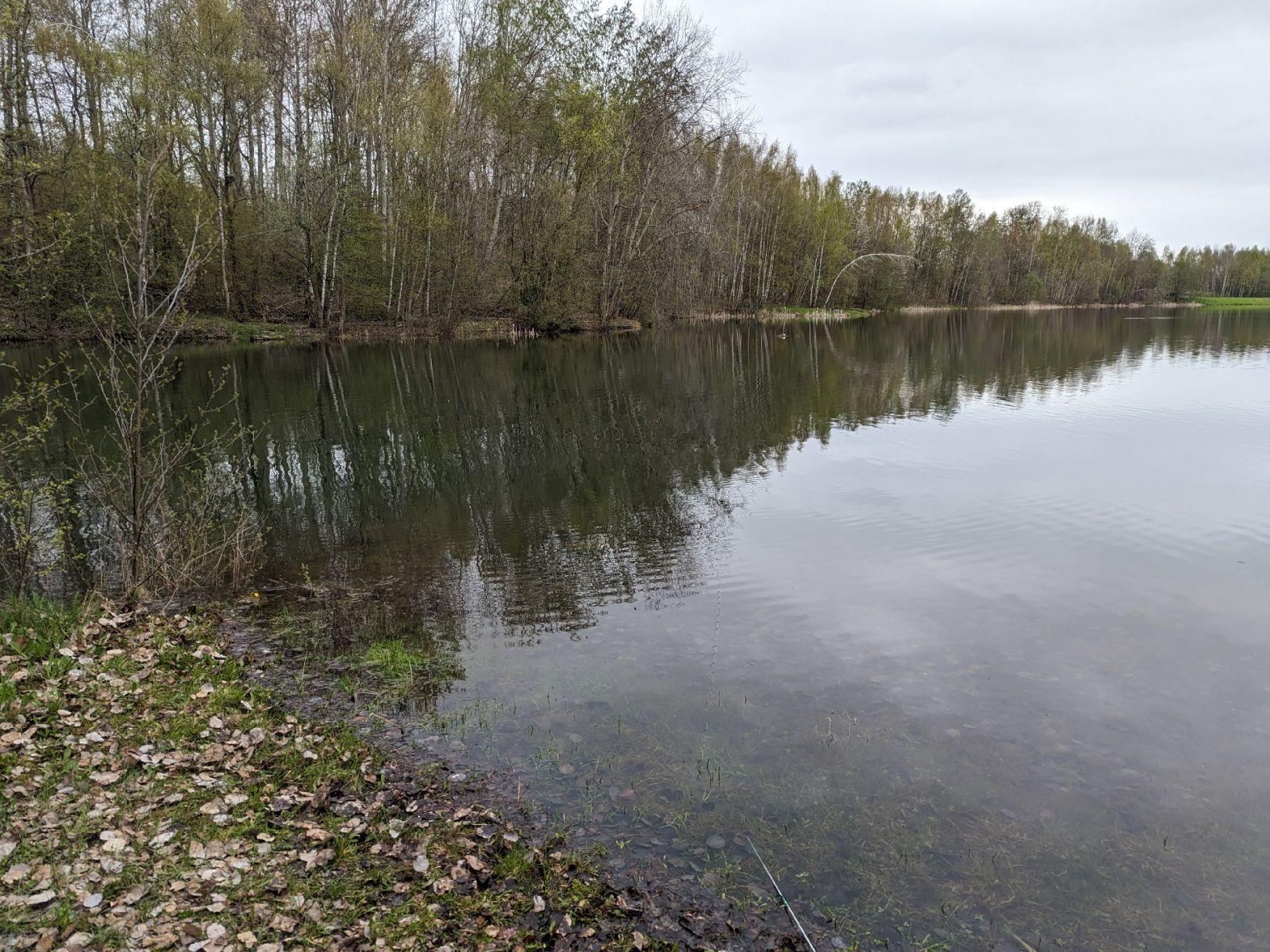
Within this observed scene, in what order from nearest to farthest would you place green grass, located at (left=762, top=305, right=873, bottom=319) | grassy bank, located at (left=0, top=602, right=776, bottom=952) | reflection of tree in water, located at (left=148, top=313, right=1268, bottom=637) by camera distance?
grassy bank, located at (left=0, top=602, right=776, bottom=952) → reflection of tree in water, located at (left=148, top=313, right=1268, bottom=637) → green grass, located at (left=762, top=305, right=873, bottom=319)

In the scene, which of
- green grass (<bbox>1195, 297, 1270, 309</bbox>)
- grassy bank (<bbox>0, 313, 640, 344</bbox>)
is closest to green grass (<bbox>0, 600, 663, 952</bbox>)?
grassy bank (<bbox>0, 313, 640, 344</bbox>)

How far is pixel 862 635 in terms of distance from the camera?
840 centimetres

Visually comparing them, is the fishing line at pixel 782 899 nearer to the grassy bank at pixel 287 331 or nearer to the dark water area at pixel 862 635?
the dark water area at pixel 862 635

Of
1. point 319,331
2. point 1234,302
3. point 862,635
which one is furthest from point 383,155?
point 1234,302

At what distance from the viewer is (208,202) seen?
3725 cm

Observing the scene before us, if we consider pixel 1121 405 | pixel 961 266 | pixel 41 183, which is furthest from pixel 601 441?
pixel 961 266

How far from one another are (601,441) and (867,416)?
9085mm

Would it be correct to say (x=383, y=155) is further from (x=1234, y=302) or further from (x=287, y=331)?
(x=1234, y=302)

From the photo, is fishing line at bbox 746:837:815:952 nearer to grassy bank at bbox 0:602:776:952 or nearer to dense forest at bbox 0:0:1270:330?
grassy bank at bbox 0:602:776:952

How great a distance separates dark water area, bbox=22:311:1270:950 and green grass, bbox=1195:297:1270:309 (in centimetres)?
14665

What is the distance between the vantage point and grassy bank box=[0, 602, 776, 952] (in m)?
3.84

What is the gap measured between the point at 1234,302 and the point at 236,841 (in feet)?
598

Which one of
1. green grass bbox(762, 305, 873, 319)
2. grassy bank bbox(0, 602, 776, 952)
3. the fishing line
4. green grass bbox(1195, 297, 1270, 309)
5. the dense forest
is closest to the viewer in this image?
grassy bank bbox(0, 602, 776, 952)

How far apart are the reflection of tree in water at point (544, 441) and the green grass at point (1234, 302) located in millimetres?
118339
